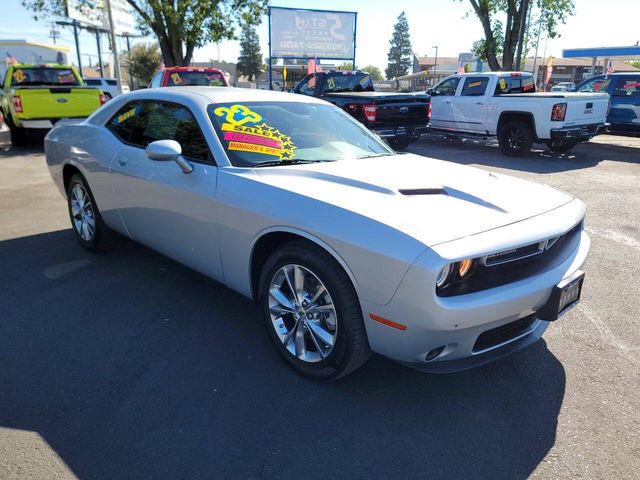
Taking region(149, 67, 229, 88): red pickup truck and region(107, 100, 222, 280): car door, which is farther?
region(149, 67, 229, 88): red pickup truck

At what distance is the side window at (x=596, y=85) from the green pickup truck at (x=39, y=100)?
42.8 ft

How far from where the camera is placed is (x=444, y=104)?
13164mm

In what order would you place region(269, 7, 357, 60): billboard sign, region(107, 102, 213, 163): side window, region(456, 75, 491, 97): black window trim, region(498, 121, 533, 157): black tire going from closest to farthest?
1. region(107, 102, 213, 163): side window
2. region(498, 121, 533, 157): black tire
3. region(456, 75, 491, 97): black window trim
4. region(269, 7, 357, 60): billboard sign

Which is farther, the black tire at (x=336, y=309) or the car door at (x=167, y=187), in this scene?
the car door at (x=167, y=187)

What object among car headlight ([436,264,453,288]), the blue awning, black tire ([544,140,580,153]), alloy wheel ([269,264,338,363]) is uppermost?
the blue awning

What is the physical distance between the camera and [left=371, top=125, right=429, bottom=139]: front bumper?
1056 centimetres

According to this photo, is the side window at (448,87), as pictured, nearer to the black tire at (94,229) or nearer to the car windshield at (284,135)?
the car windshield at (284,135)

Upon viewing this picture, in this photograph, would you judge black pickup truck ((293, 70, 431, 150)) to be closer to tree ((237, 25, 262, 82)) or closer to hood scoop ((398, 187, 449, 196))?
hood scoop ((398, 187, 449, 196))

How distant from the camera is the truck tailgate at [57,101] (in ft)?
36.1

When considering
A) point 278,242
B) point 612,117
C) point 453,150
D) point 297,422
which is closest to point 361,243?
point 278,242

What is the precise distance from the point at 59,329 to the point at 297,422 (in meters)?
1.95

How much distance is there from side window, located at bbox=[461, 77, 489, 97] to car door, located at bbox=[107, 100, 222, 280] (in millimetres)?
9889

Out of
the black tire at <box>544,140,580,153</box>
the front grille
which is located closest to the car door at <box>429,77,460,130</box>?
the black tire at <box>544,140,580,153</box>

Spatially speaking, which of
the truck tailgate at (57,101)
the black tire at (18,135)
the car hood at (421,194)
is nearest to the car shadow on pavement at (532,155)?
the car hood at (421,194)
